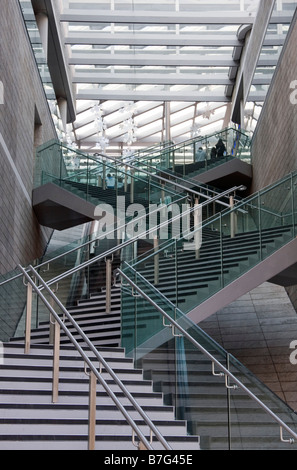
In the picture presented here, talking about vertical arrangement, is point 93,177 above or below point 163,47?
below

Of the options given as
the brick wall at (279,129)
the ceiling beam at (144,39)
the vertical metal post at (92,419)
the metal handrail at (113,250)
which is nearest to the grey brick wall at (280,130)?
the brick wall at (279,129)

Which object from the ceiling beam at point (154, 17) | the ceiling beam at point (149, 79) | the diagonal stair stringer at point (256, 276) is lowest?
the diagonal stair stringer at point (256, 276)

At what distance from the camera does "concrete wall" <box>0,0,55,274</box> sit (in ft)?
44.1

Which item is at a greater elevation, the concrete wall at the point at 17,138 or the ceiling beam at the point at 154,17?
the ceiling beam at the point at 154,17

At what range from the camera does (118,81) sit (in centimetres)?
2655

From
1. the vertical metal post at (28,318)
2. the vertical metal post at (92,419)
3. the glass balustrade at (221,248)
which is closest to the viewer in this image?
the vertical metal post at (92,419)

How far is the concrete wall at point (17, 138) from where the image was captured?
13.4 meters

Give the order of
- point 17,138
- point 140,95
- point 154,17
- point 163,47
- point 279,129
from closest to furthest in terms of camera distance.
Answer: point 17,138 → point 279,129 → point 154,17 → point 163,47 → point 140,95

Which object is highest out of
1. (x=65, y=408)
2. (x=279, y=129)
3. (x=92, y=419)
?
(x=279, y=129)

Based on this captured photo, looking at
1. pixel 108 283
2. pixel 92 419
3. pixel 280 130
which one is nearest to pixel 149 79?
pixel 280 130

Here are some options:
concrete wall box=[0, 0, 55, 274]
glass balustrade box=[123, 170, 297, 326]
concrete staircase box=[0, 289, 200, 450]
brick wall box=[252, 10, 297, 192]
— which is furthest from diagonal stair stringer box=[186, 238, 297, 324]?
concrete wall box=[0, 0, 55, 274]

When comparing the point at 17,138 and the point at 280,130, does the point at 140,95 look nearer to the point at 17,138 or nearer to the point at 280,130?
the point at 280,130

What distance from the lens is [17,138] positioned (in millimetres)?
15039

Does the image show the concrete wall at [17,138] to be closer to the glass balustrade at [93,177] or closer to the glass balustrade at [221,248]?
the glass balustrade at [93,177]
